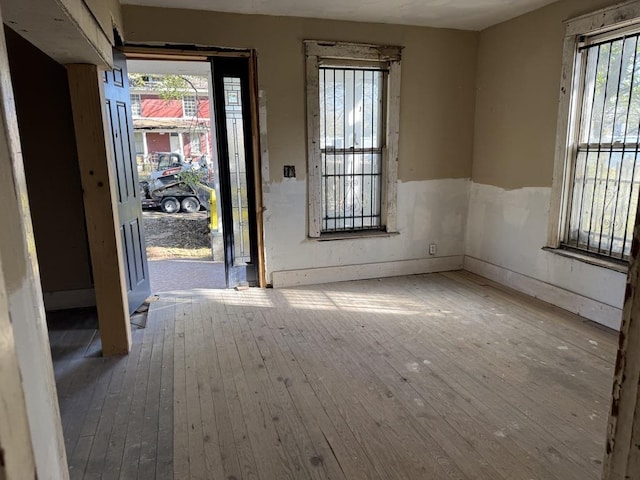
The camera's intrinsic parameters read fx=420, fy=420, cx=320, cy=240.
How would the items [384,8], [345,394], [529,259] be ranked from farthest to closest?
[529,259]
[384,8]
[345,394]

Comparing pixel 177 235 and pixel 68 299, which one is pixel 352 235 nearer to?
pixel 68 299

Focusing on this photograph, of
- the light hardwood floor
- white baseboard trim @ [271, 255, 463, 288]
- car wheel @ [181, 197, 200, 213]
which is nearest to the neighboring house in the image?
car wheel @ [181, 197, 200, 213]

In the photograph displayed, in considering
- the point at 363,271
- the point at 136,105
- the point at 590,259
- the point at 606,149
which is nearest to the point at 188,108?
the point at 136,105

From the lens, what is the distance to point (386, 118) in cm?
440

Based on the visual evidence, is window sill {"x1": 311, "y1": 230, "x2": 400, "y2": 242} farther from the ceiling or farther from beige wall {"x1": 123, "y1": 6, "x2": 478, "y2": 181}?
the ceiling

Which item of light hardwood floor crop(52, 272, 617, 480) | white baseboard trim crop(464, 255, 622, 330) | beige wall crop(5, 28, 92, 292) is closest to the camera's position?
light hardwood floor crop(52, 272, 617, 480)

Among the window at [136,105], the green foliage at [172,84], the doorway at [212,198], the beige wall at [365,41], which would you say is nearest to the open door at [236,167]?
the doorway at [212,198]

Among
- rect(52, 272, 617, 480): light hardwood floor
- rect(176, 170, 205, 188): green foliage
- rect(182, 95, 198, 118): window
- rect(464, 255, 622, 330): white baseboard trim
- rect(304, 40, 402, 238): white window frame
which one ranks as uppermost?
rect(182, 95, 198, 118): window

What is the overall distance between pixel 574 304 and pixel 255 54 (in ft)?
11.8

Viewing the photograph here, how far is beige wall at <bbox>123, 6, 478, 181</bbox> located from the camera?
374cm

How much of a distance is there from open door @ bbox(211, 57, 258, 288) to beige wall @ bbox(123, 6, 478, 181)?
21 cm

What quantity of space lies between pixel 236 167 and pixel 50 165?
1.60 meters

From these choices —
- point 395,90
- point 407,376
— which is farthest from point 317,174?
point 407,376

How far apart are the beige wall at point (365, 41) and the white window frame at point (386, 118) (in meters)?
0.08
